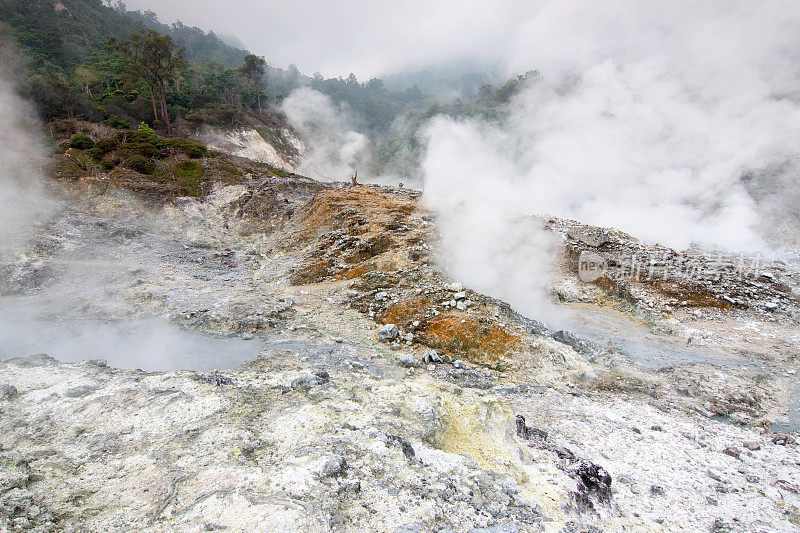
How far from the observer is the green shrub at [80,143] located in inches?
645

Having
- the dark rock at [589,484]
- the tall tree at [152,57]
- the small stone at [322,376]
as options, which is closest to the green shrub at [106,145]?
the tall tree at [152,57]

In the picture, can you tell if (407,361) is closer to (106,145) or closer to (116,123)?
(106,145)

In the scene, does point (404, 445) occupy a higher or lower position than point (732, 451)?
lower

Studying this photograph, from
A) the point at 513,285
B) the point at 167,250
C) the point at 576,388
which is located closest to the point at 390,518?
the point at 576,388

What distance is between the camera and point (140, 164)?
16.5 meters

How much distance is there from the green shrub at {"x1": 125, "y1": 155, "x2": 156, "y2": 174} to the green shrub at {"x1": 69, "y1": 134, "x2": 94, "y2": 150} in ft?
7.40

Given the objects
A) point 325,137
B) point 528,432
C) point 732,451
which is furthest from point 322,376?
point 325,137

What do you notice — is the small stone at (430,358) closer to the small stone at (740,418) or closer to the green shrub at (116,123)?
the small stone at (740,418)

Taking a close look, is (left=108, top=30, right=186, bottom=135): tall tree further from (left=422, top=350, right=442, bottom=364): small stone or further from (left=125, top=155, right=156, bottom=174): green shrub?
(left=422, top=350, right=442, bottom=364): small stone

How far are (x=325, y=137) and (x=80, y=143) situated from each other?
→ 28994 mm

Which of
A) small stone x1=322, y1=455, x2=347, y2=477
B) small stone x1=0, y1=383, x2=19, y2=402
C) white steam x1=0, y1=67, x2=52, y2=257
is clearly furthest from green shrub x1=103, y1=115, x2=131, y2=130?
small stone x1=322, y1=455, x2=347, y2=477

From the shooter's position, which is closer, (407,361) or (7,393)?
(7,393)

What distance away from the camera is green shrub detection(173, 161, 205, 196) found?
54.9ft

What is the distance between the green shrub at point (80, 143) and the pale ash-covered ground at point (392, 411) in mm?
8756
